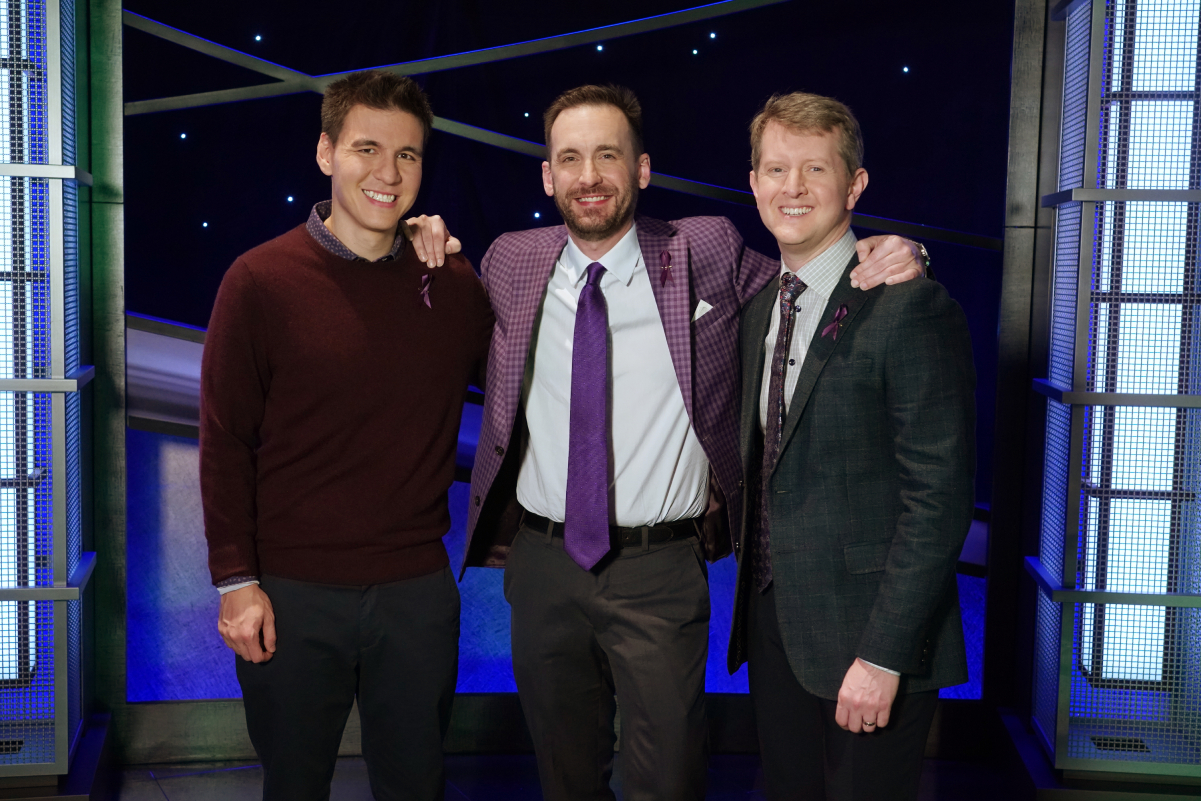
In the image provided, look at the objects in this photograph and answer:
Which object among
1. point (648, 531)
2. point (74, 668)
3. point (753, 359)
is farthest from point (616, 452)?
point (74, 668)

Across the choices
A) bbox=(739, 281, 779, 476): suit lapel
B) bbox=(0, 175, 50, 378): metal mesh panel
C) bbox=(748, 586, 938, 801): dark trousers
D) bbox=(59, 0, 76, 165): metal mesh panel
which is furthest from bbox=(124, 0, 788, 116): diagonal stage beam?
bbox=(748, 586, 938, 801): dark trousers

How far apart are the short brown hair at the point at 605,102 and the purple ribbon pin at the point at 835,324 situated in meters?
0.68

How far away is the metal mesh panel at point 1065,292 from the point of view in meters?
2.79

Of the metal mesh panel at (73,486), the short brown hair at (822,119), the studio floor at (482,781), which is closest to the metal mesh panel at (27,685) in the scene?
the metal mesh panel at (73,486)

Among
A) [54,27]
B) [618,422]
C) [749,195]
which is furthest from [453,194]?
[618,422]

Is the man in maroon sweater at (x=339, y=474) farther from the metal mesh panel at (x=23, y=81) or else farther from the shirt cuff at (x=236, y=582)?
the metal mesh panel at (x=23, y=81)

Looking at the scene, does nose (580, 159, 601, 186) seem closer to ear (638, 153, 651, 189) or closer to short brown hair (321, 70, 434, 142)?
ear (638, 153, 651, 189)

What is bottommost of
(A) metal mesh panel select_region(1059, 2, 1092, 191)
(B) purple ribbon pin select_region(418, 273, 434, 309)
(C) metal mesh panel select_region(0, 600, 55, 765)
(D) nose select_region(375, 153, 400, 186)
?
(C) metal mesh panel select_region(0, 600, 55, 765)

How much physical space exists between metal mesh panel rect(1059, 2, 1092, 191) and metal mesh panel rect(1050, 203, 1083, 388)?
0.33 ft

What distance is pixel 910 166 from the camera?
333 cm

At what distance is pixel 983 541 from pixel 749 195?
1.43 metres

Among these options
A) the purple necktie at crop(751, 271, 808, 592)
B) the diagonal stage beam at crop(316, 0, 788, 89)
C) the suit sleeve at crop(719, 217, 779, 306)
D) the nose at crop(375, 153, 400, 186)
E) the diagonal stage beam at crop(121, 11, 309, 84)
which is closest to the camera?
the purple necktie at crop(751, 271, 808, 592)

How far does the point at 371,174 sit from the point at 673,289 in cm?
70

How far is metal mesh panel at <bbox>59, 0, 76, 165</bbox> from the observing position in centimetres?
268
